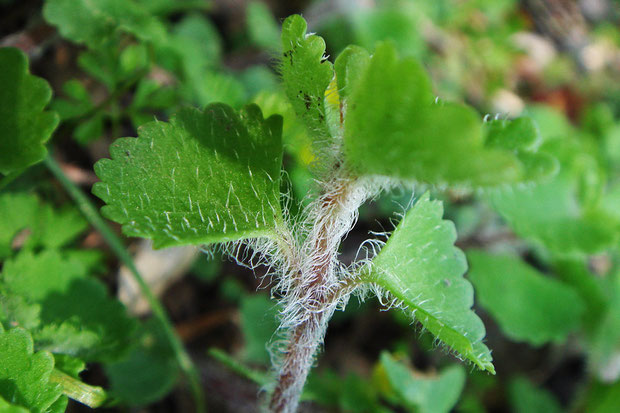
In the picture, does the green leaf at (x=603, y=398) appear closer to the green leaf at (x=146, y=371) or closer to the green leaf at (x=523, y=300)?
the green leaf at (x=523, y=300)

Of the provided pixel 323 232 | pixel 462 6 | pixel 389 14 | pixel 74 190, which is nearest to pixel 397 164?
pixel 323 232

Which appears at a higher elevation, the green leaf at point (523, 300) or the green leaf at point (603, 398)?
the green leaf at point (523, 300)

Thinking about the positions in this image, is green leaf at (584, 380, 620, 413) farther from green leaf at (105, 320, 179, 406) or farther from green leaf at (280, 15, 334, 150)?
green leaf at (280, 15, 334, 150)

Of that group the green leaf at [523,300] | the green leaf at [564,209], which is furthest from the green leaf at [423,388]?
the green leaf at [564,209]

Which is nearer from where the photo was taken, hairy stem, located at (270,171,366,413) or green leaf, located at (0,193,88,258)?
hairy stem, located at (270,171,366,413)

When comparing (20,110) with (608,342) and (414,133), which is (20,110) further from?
(608,342)

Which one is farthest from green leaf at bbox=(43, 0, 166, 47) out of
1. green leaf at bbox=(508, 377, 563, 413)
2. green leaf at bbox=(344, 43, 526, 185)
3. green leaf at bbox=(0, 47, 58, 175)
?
green leaf at bbox=(508, 377, 563, 413)

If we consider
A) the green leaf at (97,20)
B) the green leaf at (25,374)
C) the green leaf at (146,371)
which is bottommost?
the green leaf at (146,371)

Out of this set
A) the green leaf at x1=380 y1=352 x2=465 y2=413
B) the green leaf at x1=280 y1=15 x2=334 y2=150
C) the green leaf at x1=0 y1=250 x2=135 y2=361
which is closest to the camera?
the green leaf at x1=280 y1=15 x2=334 y2=150
